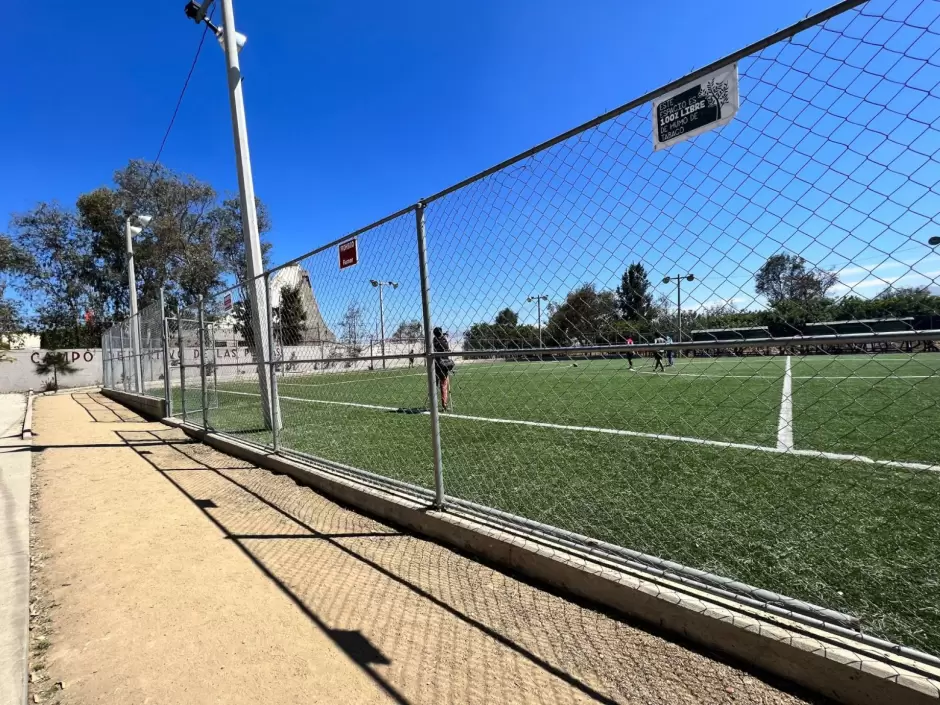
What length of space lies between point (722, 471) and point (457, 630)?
10.4ft

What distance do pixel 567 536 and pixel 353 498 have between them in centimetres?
219

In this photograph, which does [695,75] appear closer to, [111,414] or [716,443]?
[716,443]

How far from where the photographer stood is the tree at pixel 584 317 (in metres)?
2.64

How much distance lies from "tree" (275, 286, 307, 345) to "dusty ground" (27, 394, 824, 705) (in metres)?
2.26

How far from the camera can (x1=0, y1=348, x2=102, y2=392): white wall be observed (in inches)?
984

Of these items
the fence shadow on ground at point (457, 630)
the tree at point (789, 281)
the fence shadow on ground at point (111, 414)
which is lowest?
the fence shadow on ground at point (457, 630)

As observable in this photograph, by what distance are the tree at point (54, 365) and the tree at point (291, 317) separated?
27.4m

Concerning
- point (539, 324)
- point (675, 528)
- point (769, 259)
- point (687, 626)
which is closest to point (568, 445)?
point (675, 528)

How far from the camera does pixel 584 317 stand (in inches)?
108

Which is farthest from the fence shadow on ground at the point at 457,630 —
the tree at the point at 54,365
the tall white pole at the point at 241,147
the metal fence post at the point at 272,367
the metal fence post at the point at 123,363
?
the tree at the point at 54,365

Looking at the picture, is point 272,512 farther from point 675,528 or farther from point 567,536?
point 675,528

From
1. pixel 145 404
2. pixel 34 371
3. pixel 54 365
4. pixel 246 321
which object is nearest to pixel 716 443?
pixel 246 321

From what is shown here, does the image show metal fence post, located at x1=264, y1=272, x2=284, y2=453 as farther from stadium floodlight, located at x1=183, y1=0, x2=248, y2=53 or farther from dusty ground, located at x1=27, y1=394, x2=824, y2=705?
stadium floodlight, located at x1=183, y1=0, x2=248, y2=53

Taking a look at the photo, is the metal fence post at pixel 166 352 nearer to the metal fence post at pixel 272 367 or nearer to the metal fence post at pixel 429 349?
the metal fence post at pixel 272 367
